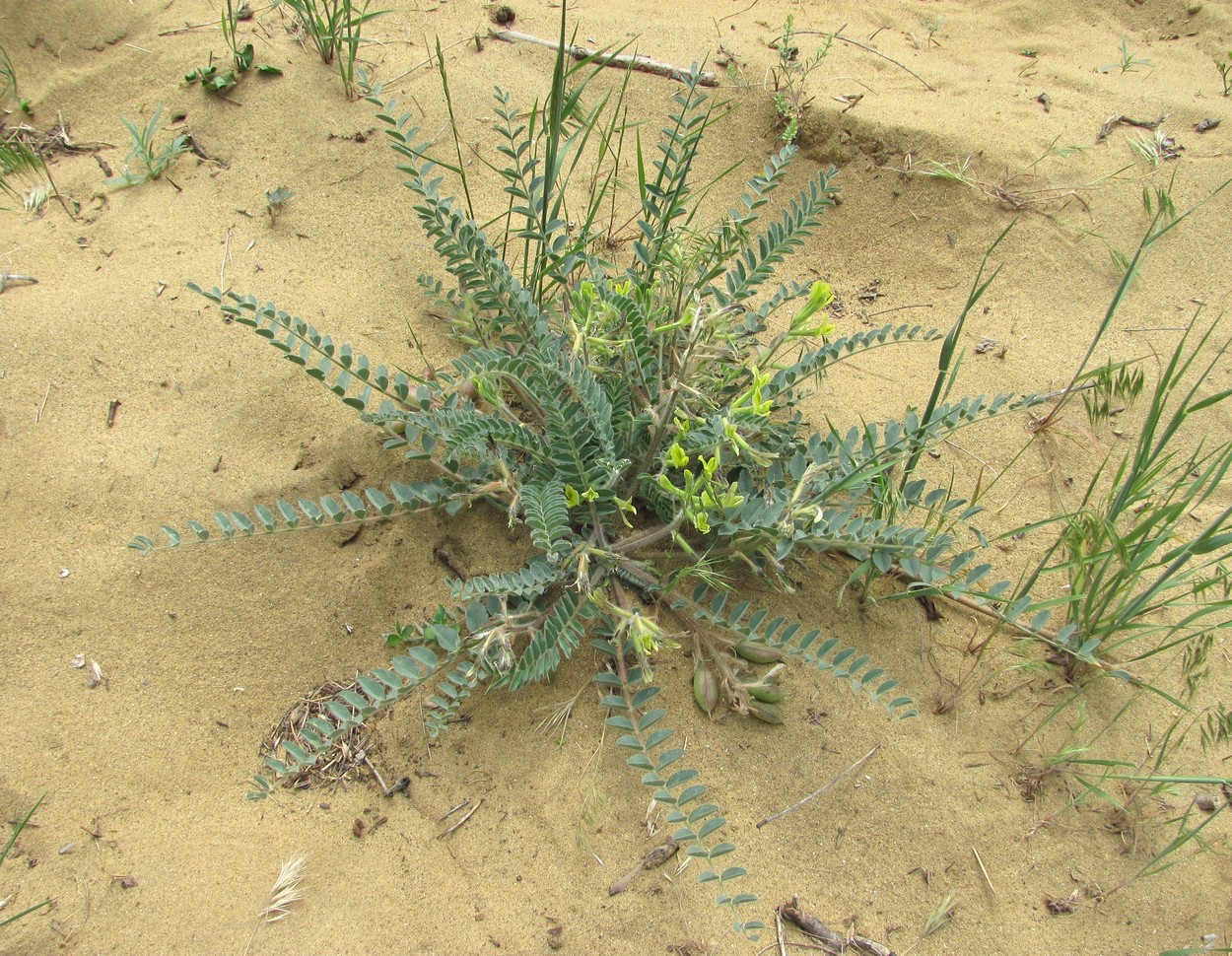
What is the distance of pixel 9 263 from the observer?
7.97ft

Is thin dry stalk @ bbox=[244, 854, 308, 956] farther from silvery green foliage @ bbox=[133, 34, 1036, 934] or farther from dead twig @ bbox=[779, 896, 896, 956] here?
dead twig @ bbox=[779, 896, 896, 956]

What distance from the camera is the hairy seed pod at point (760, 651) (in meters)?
1.83

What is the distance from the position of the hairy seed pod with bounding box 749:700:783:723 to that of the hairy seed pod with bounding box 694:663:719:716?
0.08m

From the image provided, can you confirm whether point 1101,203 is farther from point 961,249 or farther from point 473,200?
point 473,200

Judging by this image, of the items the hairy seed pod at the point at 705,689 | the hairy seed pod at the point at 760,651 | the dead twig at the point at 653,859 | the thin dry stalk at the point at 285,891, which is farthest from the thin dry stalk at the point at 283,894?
the hairy seed pod at the point at 760,651

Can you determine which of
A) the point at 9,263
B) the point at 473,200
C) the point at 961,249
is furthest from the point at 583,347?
the point at 9,263

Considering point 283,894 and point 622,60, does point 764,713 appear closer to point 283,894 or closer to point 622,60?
point 283,894

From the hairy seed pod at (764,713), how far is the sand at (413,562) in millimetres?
62

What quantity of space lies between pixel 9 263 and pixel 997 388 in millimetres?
2777

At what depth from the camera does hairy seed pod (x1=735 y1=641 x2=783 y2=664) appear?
183 centimetres

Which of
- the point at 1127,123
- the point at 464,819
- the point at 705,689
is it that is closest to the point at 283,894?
the point at 464,819

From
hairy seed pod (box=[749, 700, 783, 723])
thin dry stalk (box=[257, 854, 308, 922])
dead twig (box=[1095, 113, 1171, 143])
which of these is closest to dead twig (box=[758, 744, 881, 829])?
hairy seed pod (box=[749, 700, 783, 723])

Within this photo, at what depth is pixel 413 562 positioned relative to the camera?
1986 millimetres

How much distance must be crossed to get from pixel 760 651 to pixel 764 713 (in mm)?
126
